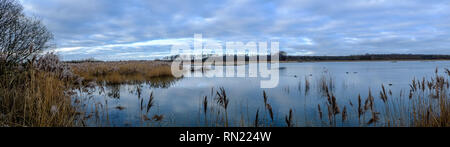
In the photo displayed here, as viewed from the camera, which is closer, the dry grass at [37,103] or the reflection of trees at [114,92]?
the dry grass at [37,103]

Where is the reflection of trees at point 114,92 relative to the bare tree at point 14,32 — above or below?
below

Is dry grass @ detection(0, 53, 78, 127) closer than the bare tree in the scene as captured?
Yes

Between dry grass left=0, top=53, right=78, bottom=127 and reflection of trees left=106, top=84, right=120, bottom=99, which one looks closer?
dry grass left=0, top=53, right=78, bottom=127

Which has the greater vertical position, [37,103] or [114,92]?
[37,103]

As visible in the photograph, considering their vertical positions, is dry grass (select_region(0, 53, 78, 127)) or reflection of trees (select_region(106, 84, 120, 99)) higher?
dry grass (select_region(0, 53, 78, 127))

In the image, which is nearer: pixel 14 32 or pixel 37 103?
pixel 37 103

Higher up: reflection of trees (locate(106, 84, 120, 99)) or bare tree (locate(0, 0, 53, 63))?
bare tree (locate(0, 0, 53, 63))

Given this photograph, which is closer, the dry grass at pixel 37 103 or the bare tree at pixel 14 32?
the dry grass at pixel 37 103
